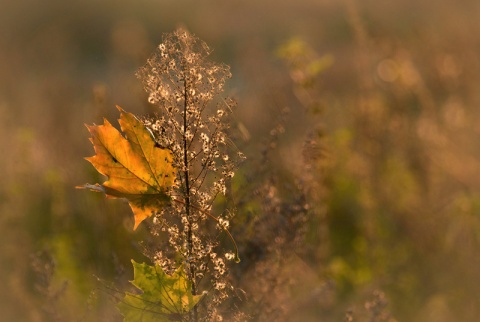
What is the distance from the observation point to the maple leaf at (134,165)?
5.32 feet

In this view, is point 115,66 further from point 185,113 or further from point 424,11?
point 424,11

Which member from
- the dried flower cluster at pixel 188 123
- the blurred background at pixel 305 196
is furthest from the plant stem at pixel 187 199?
the blurred background at pixel 305 196

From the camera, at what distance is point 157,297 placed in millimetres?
1728

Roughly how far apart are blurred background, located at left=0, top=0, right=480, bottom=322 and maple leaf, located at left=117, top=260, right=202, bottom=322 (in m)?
0.63

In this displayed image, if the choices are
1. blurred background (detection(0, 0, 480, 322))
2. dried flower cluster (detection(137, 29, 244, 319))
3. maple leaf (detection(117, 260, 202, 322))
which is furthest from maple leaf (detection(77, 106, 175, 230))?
blurred background (detection(0, 0, 480, 322))

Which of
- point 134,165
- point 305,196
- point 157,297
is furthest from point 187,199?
point 305,196

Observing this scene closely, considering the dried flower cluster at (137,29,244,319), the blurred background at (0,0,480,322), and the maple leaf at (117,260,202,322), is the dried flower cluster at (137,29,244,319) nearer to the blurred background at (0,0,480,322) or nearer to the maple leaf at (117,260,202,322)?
the maple leaf at (117,260,202,322)

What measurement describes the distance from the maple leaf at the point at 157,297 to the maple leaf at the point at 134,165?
5.9 inches

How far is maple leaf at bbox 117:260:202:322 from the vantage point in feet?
5.57

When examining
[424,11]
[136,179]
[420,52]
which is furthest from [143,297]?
[424,11]

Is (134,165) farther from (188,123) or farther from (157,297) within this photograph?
(157,297)

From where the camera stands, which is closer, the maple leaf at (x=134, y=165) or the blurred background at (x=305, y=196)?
the maple leaf at (x=134, y=165)

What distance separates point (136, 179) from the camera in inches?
65.6

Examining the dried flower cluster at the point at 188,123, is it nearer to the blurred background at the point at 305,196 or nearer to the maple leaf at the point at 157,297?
the maple leaf at the point at 157,297
